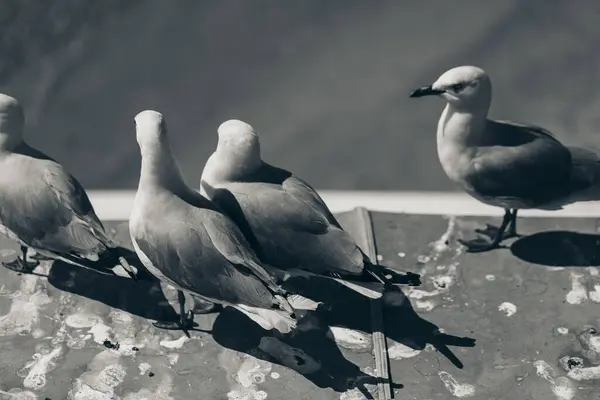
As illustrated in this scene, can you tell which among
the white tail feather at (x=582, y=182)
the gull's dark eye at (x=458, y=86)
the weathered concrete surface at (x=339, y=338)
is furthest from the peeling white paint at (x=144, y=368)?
the white tail feather at (x=582, y=182)

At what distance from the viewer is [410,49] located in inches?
332

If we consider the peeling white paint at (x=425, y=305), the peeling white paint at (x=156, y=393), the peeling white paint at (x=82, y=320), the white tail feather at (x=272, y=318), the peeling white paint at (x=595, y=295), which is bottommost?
the peeling white paint at (x=156, y=393)

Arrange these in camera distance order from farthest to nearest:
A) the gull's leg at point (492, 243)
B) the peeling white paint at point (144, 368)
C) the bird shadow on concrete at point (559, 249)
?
the gull's leg at point (492, 243) → the bird shadow on concrete at point (559, 249) → the peeling white paint at point (144, 368)

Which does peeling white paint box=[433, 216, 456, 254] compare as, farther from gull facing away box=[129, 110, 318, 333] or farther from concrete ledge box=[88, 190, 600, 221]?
gull facing away box=[129, 110, 318, 333]

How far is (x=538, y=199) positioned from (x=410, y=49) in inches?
143

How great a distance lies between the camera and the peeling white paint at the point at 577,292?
4934mm

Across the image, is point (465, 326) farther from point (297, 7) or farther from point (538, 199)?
point (297, 7)

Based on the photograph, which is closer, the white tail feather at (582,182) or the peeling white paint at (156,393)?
the peeling white paint at (156,393)

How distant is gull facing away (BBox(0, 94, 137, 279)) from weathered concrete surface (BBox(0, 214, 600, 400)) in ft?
1.08

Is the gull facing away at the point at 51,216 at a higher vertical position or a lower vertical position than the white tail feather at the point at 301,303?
higher

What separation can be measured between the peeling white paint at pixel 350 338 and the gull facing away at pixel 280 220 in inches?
11.9

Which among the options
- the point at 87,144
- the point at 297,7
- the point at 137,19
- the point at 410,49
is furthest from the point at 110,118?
the point at 410,49

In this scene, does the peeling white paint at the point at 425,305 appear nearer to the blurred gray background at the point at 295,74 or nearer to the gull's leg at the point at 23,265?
the gull's leg at the point at 23,265

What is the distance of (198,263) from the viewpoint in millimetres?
4371
